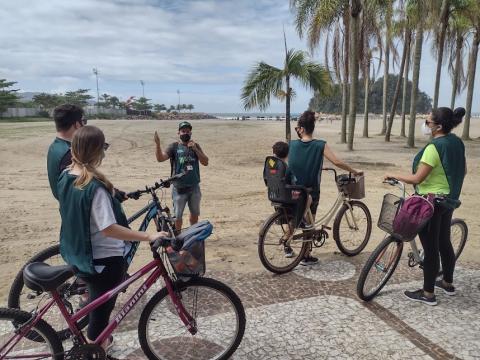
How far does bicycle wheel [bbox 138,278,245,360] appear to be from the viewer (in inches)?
111

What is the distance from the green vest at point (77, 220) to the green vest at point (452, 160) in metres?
2.85

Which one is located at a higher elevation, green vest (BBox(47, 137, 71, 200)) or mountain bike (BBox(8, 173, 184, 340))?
green vest (BBox(47, 137, 71, 200))

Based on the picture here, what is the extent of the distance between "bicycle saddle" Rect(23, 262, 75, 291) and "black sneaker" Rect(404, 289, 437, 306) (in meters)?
3.23

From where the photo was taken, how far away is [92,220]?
2.45 meters

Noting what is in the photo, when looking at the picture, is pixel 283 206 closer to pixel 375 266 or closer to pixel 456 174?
pixel 375 266

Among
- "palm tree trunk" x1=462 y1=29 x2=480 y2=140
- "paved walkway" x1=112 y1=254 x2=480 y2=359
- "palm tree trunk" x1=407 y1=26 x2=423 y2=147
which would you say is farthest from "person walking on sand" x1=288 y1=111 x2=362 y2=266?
"palm tree trunk" x1=462 y1=29 x2=480 y2=140

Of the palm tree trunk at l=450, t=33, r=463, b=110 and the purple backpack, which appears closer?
the purple backpack

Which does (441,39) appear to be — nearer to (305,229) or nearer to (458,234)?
(458,234)

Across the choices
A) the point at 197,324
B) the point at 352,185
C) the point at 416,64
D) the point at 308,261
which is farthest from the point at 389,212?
the point at 416,64

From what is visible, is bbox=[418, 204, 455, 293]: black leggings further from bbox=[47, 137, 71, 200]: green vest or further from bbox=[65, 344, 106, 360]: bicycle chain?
bbox=[47, 137, 71, 200]: green vest

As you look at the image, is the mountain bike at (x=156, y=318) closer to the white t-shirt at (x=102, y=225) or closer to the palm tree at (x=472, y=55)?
the white t-shirt at (x=102, y=225)

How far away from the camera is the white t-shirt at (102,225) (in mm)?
2371

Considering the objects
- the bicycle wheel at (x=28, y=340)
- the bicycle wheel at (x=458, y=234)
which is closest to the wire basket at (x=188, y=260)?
the bicycle wheel at (x=28, y=340)

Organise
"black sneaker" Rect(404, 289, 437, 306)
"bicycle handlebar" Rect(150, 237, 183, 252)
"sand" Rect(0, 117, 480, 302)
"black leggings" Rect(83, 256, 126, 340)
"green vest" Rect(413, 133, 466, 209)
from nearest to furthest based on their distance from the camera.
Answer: "bicycle handlebar" Rect(150, 237, 183, 252) → "black leggings" Rect(83, 256, 126, 340) → "green vest" Rect(413, 133, 466, 209) → "black sneaker" Rect(404, 289, 437, 306) → "sand" Rect(0, 117, 480, 302)
